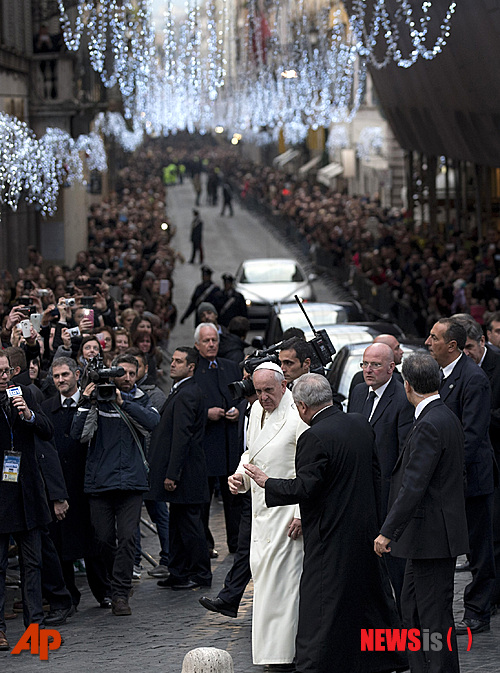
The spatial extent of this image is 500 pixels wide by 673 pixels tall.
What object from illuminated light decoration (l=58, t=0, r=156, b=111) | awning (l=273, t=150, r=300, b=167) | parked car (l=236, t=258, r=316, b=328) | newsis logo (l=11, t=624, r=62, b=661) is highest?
illuminated light decoration (l=58, t=0, r=156, b=111)

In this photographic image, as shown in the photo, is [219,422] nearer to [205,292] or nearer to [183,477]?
[183,477]

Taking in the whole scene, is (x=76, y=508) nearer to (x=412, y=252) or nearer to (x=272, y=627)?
(x=272, y=627)

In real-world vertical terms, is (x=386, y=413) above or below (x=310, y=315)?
above

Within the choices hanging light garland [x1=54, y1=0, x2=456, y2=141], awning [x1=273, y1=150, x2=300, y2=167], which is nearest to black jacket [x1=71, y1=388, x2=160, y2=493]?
hanging light garland [x1=54, y1=0, x2=456, y2=141]

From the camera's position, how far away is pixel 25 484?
28.6ft

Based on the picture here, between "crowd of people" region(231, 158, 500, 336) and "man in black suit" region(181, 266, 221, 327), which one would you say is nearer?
"man in black suit" region(181, 266, 221, 327)

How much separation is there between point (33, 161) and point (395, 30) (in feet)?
25.6

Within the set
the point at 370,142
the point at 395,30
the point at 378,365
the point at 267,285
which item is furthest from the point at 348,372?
the point at 370,142

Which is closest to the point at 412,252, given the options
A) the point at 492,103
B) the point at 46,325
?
the point at 492,103

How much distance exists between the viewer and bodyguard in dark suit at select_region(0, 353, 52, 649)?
860 centimetres

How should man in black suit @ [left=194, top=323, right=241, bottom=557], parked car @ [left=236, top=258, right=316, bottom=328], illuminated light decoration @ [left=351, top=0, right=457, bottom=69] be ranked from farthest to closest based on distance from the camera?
parked car @ [left=236, top=258, right=316, bottom=328]
illuminated light decoration @ [left=351, top=0, right=457, bottom=69]
man in black suit @ [left=194, top=323, right=241, bottom=557]

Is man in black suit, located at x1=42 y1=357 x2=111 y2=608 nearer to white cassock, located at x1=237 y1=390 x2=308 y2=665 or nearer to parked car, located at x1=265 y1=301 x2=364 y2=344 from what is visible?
white cassock, located at x1=237 y1=390 x2=308 y2=665

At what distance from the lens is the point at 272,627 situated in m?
7.83

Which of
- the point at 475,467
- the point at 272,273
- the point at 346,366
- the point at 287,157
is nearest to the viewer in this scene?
the point at 475,467
